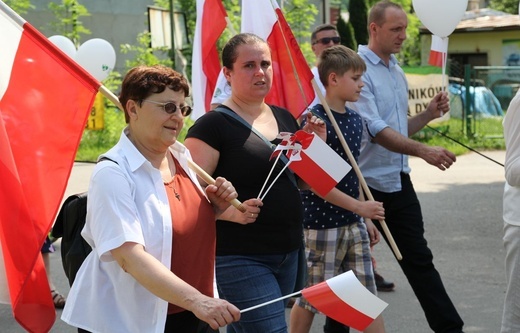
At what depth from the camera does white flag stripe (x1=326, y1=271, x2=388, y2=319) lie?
3.28 meters

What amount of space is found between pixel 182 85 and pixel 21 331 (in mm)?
3691

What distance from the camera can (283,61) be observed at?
5.66m

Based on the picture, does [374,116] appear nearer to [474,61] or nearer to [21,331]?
[21,331]

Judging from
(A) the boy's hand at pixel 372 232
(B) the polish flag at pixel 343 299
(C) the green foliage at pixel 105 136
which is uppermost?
(B) the polish flag at pixel 343 299

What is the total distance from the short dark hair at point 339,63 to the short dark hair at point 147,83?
202cm

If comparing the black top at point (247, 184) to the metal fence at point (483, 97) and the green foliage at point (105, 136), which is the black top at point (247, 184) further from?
the metal fence at point (483, 97)

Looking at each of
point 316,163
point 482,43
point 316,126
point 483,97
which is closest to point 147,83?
point 316,163

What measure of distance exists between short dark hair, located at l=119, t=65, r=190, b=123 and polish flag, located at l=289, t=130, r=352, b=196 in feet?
3.03

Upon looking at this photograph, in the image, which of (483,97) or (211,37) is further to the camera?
(483,97)

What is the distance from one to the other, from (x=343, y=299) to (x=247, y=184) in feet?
3.56

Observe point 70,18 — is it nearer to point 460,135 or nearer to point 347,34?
point 347,34

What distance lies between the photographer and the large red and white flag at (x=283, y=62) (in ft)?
17.9

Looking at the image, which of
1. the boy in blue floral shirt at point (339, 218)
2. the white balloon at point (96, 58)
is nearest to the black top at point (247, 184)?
the boy in blue floral shirt at point (339, 218)

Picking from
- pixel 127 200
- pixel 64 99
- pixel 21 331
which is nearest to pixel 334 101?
pixel 64 99
